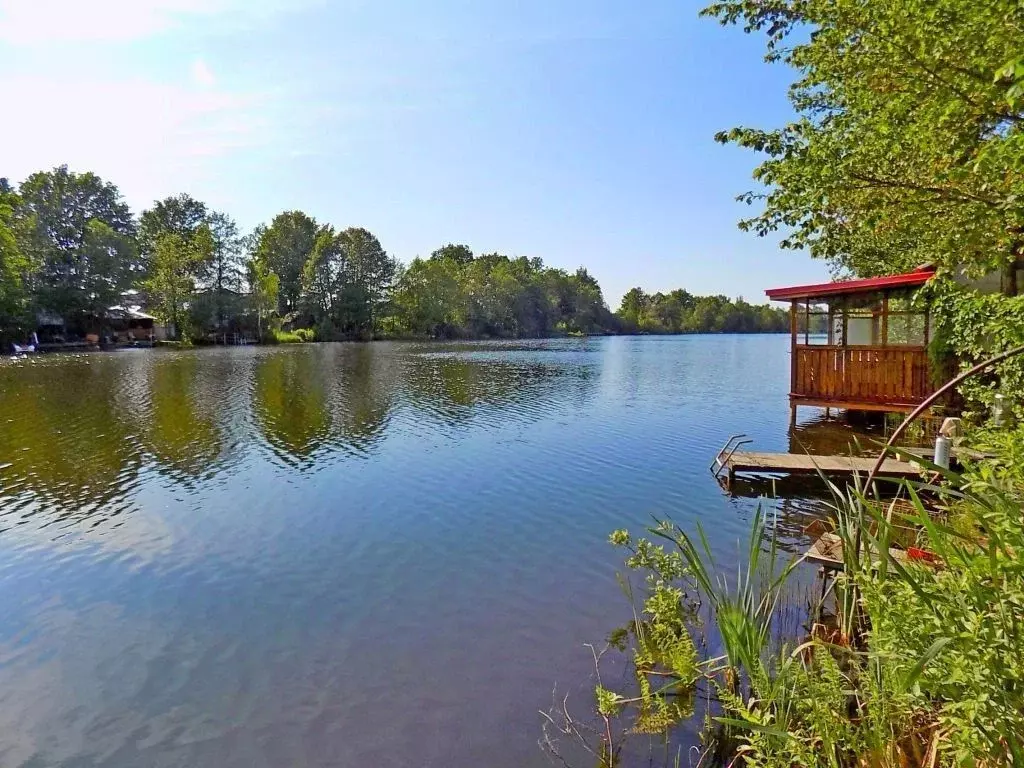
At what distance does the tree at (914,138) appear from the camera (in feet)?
13.5

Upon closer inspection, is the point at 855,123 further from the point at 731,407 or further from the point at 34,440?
the point at 34,440

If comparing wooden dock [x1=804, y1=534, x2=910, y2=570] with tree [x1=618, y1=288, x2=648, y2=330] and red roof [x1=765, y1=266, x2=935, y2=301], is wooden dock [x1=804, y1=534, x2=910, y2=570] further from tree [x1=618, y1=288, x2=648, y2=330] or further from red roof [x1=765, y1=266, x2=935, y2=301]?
tree [x1=618, y1=288, x2=648, y2=330]

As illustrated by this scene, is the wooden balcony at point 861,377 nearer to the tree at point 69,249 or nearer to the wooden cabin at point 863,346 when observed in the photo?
the wooden cabin at point 863,346

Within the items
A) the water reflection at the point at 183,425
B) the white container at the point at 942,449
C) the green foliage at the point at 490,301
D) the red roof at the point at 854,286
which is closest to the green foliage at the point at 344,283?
the green foliage at the point at 490,301

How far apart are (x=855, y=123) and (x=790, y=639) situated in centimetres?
493

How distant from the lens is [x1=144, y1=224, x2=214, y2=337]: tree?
5831cm

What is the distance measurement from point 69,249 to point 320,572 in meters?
59.8

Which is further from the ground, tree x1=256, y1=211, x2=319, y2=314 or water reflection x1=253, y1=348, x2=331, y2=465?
tree x1=256, y1=211, x2=319, y2=314

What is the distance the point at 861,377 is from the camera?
543 inches

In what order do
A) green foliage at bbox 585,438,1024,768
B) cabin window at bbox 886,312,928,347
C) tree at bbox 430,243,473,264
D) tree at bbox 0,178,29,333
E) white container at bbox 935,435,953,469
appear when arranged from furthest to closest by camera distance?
tree at bbox 430,243,473,264 → tree at bbox 0,178,29,333 → cabin window at bbox 886,312,928,347 → white container at bbox 935,435,953,469 → green foliage at bbox 585,438,1024,768

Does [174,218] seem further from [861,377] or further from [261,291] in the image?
[861,377]

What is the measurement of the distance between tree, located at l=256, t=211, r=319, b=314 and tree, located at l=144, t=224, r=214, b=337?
32.3ft

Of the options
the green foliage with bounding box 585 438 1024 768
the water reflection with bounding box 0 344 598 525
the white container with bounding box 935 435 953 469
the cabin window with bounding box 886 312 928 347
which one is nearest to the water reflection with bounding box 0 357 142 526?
the water reflection with bounding box 0 344 598 525

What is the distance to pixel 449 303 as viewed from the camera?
268 feet
